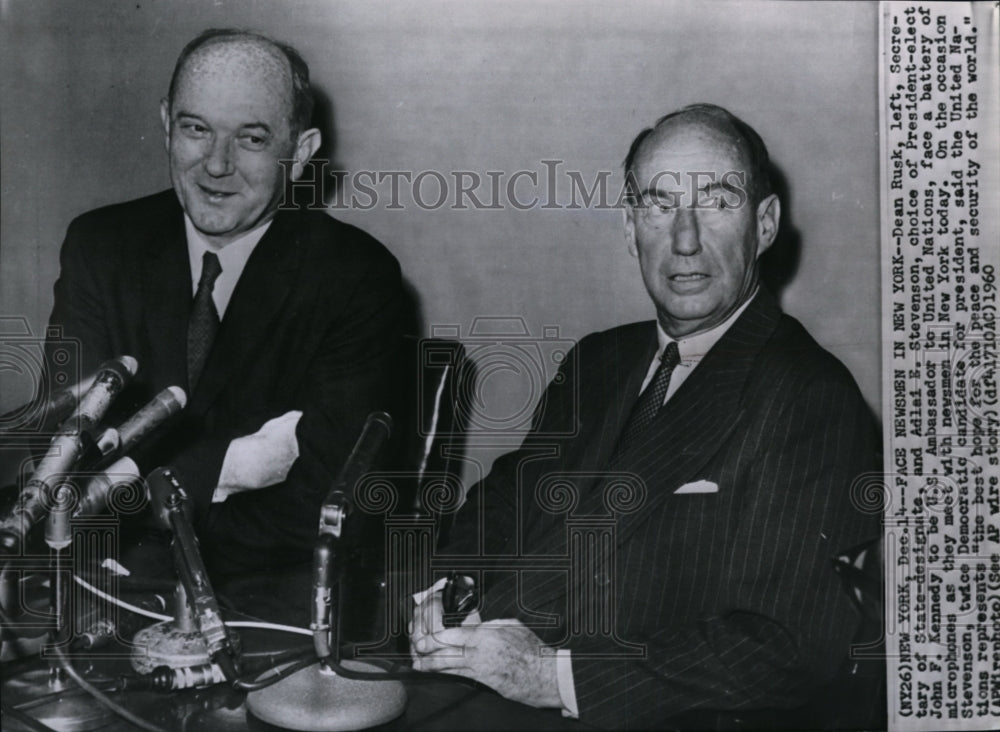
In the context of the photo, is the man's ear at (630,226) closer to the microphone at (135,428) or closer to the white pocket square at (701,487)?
the white pocket square at (701,487)

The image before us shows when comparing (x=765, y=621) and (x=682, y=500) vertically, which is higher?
(x=682, y=500)

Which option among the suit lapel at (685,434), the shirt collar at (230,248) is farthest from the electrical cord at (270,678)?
the shirt collar at (230,248)

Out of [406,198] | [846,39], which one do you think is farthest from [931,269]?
[406,198]

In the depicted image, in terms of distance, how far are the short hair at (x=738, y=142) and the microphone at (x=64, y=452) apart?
118 centimetres

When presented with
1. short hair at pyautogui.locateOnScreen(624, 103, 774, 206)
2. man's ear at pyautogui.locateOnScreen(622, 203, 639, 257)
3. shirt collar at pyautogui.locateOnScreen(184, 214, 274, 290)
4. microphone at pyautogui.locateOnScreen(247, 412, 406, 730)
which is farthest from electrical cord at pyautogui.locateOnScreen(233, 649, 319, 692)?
short hair at pyautogui.locateOnScreen(624, 103, 774, 206)

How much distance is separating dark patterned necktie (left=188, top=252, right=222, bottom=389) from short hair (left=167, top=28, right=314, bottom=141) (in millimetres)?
395

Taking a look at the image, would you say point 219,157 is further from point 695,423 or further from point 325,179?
point 695,423

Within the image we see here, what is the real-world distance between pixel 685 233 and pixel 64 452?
143cm

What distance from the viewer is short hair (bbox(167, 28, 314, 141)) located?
2092 millimetres

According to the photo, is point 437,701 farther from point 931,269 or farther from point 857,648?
point 931,269

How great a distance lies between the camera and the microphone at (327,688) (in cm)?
192

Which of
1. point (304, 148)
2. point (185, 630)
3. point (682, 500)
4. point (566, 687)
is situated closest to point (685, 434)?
point (682, 500)

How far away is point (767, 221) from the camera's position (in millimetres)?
2111

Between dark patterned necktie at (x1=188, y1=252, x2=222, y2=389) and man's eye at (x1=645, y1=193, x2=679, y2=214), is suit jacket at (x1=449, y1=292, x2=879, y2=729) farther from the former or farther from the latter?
dark patterned necktie at (x1=188, y1=252, x2=222, y2=389)
